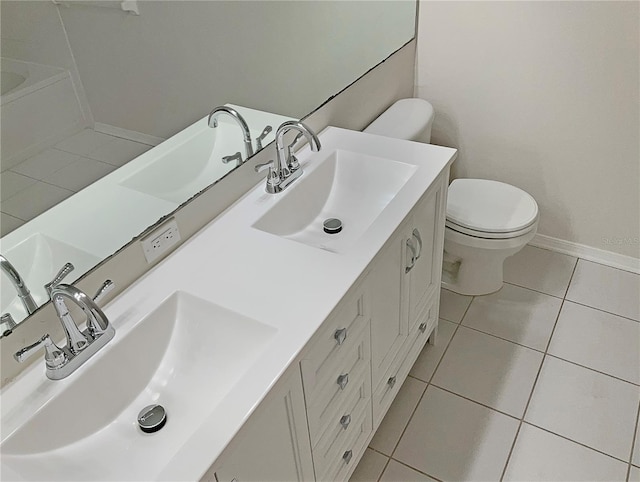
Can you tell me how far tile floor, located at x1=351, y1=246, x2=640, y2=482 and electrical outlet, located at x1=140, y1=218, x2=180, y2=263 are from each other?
37.6 inches

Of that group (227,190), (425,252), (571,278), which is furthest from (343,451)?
(571,278)

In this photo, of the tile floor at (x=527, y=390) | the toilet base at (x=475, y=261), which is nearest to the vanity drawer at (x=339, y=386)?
the tile floor at (x=527, y=390)

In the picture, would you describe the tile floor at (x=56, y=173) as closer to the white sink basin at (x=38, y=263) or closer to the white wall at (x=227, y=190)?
the white sink basin at (x=38, y=263)

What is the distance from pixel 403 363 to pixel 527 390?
48cm

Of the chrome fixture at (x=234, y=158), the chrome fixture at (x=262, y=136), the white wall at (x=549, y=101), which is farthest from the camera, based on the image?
the white wall at (x=549, y=101)

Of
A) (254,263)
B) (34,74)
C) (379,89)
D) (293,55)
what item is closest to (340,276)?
(254,263)

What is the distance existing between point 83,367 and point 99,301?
182mm

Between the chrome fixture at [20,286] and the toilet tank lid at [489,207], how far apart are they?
1.54 m

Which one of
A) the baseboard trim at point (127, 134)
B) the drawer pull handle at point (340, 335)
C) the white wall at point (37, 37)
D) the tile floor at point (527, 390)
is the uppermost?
the white wall at point (37, 37)

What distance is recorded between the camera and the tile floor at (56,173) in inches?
46.9

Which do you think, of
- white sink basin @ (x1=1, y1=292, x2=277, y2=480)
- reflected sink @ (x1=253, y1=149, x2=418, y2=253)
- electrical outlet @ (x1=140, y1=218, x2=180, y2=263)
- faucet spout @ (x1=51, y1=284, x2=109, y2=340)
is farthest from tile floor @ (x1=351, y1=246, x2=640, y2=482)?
faucet spout @ (x1=51, y1=284, x2=109, y2=340)

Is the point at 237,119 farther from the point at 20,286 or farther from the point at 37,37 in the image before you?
the point at 20,286

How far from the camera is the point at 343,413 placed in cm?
151

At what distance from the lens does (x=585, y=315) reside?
2.30 metres
